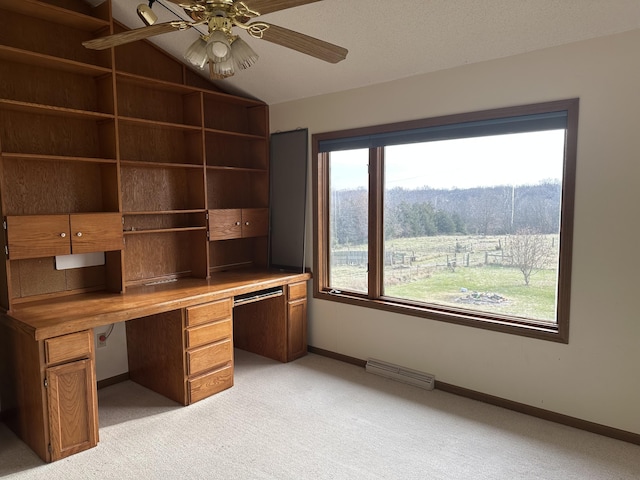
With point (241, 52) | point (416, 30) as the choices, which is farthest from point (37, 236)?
point (416, 30)

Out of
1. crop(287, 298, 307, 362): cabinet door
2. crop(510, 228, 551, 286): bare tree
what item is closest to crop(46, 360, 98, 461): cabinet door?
crop(287, 298, 307, 362): cabinet door

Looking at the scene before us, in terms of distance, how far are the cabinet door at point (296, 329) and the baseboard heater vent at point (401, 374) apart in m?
0.65

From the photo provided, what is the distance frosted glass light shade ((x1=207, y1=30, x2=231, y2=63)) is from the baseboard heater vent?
269 cm

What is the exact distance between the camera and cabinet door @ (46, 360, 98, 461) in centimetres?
246

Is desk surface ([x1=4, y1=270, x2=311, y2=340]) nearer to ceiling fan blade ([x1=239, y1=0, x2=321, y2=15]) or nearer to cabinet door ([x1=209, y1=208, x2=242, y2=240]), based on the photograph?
cabinet door ([x1=209, y1=208, x2=242, y2=240])

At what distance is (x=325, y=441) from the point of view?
2.66 metres

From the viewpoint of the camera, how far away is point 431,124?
3.24 m

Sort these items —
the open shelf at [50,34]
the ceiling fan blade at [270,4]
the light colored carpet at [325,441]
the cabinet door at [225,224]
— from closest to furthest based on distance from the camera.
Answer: the ceiling fan blade at [270,4] < the light colored carpet at [325,441] < the open shelf at [50,34] < the cabinet door at [225,224]

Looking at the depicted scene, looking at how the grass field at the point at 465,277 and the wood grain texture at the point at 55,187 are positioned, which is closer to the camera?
the wood grain texture at the point at 55,187

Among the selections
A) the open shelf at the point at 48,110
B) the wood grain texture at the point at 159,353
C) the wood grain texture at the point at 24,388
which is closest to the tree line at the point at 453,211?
A: the wood grain texture at the point at 159,353

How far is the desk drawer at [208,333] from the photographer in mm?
3113

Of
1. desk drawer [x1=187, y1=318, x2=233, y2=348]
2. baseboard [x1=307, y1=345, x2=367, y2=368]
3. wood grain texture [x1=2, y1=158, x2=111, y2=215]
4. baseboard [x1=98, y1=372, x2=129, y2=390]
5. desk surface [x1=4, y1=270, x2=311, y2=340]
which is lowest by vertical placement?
baseboard [x1=98, y1=372, x2=129, y2=390]

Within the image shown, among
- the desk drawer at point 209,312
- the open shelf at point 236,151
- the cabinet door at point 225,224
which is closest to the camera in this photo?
the desk drawer at point 209,312

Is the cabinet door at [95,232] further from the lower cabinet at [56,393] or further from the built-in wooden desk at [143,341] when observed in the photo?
the lower cabinet at [56,393]
